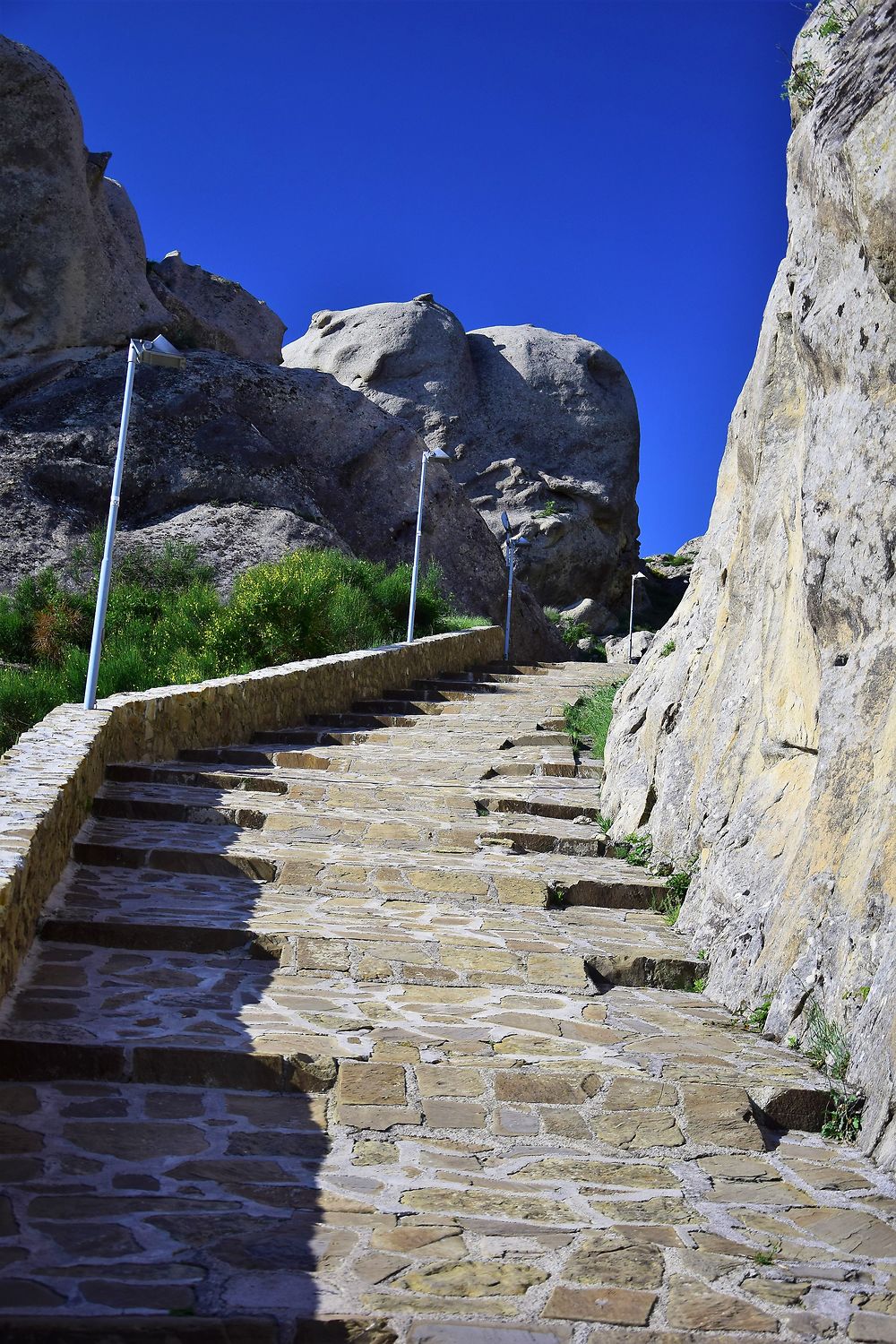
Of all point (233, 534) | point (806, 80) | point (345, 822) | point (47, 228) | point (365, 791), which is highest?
point (47, 228)

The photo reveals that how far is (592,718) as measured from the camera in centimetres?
1252

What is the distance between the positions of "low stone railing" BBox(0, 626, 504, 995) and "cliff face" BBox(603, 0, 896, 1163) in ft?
10.6

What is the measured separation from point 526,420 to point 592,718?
22.3 metres

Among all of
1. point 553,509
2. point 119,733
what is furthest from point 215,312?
point 119,733

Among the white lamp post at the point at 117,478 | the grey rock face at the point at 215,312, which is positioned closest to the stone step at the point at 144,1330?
the white lamp post at the point at 117,478

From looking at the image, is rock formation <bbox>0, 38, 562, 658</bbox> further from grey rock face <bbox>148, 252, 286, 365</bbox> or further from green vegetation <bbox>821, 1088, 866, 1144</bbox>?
green vegetation <bbox>821, 1088, 866, 1144</bbox>

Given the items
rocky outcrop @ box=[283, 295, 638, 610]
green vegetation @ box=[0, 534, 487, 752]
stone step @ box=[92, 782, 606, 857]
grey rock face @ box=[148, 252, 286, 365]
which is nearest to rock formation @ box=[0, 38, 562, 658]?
green vegetation @ box=[0, 534, 487, 752]

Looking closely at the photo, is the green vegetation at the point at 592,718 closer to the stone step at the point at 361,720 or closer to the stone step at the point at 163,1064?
the stone step at the point at 361,720

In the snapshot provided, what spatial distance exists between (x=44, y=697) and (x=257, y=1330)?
9.98 meters

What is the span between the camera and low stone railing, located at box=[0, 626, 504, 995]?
5.28 metres

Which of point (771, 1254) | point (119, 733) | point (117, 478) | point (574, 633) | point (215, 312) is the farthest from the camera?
point (574, 633)

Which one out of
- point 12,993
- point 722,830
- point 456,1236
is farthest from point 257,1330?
point 722,830

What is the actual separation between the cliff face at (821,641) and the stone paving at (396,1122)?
40cm

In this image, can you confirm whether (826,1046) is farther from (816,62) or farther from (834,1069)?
(816,62)
